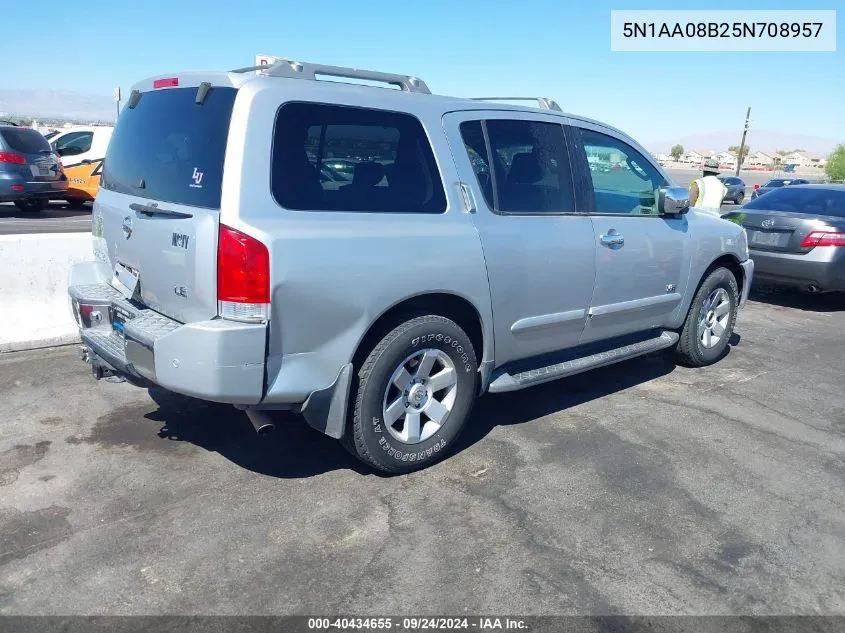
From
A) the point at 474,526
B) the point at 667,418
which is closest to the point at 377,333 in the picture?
the point at 474,526

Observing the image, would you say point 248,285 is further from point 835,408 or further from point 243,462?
point 835,408

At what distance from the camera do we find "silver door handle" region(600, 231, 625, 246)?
15.4 feet

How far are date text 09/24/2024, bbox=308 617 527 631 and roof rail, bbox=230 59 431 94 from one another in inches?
94.3

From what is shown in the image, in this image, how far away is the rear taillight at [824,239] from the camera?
8203mm

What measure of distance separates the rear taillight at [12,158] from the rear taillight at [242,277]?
12.4 metres

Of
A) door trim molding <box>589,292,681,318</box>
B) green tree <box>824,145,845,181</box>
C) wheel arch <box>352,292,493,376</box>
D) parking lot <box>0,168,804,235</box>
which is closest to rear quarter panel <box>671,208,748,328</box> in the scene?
door trim molding <box>589,292,681,318</box>

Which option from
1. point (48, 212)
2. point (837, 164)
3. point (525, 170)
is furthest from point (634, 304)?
point (837, 164)

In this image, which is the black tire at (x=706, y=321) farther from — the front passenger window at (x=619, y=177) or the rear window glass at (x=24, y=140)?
the rear window glass at (x=24, y=140)

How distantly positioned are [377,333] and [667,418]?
2272mm

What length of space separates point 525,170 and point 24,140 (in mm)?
12512

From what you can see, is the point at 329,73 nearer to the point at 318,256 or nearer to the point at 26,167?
the point at 318,256

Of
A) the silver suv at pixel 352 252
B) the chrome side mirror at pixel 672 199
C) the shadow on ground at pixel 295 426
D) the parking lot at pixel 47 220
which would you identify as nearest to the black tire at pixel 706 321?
the shadow on ground at pixel 295 426

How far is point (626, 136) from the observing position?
5.28m

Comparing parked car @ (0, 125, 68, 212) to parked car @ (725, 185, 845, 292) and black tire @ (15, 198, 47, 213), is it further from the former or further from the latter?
parked car @ (725, 185, 845, 292)
